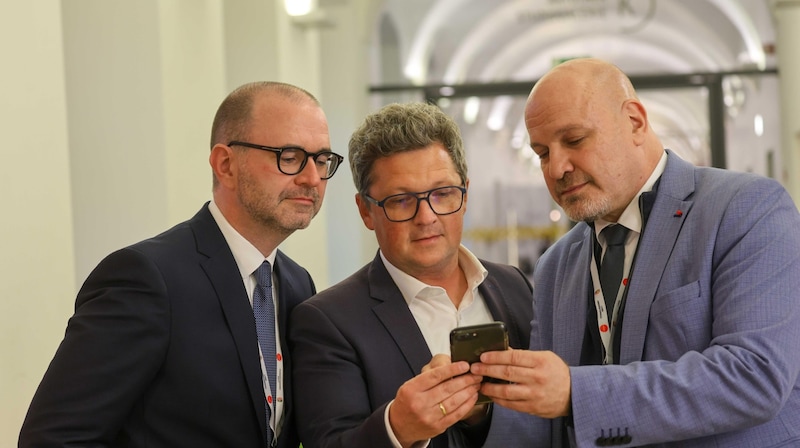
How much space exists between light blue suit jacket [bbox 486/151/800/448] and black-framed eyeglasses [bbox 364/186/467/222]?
1.90ft

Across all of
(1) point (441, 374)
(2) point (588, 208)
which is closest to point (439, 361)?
(1) point (441, 374)

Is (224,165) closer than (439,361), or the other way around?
(439,361)

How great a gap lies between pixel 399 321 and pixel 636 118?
2.79ft

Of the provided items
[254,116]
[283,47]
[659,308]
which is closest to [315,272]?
[283,47]

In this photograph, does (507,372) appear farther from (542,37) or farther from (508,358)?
(542,37)

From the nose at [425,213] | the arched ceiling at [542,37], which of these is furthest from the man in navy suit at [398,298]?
the arched ceiling at [542,37]

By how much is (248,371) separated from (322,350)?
21 centimetres

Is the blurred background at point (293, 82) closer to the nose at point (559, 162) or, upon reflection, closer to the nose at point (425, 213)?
the nose at point (425, 213)

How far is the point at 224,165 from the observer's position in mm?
3037

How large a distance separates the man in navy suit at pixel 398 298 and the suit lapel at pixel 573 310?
248 mm

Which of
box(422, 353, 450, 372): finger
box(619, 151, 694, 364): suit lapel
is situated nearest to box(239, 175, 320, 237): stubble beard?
box(422, 353, 450, 372): finger

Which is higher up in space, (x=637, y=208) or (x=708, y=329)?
(x=637, y=208)

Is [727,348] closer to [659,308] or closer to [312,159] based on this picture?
[659,308]

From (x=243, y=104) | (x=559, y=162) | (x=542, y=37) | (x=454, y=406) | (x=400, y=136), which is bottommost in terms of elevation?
(x=454, y=406)
